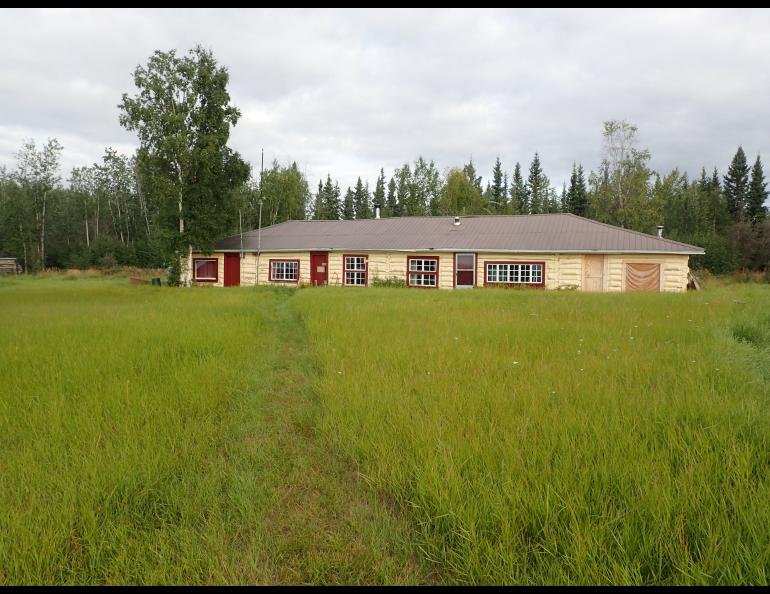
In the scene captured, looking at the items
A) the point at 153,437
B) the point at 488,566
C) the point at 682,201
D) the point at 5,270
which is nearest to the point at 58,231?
the point at 5,270

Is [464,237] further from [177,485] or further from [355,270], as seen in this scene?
[177,485]

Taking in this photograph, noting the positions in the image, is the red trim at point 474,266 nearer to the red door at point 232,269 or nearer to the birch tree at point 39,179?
the red door at point 232,269

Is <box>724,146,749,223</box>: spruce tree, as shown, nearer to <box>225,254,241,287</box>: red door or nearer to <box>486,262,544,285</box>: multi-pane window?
<box>486,262,544,285</box>: multi-pane window

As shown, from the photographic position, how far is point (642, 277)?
21594 mm

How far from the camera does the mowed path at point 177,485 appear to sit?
2.25 meters

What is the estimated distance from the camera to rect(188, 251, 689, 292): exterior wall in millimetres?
21234

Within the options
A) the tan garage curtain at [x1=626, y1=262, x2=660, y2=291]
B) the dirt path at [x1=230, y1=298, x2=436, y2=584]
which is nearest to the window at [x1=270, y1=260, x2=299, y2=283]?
the tan garage curtain at [x1=626, y1=262, x2=660, y2=291]

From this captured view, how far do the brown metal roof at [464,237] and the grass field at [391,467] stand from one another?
57.3 feet

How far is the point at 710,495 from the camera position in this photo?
2506mm

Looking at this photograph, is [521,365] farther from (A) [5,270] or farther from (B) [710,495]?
(A) [5,270]

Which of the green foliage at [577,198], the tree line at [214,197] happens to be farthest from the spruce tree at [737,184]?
the green foliage at [577,198]

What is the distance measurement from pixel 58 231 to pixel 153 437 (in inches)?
2377

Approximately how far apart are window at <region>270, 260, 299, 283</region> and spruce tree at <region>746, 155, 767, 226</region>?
211 ft

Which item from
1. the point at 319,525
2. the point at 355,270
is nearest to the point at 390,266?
the point at 355,270
